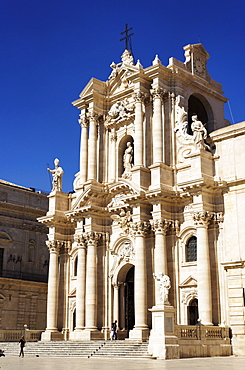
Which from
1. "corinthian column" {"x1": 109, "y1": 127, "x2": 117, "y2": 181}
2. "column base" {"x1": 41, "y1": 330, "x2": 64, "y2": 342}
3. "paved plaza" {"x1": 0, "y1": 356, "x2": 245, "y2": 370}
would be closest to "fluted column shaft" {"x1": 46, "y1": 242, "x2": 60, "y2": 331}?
"column base" {"x1": 41, "y1": 330, "x2": 64, "y2": 342}

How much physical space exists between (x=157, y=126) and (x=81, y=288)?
11.6m

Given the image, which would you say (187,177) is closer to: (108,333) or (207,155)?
(207,155)

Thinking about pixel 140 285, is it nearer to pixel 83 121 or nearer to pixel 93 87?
pixel 83 121

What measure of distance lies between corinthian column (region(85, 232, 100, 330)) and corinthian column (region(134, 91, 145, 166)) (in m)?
5.80

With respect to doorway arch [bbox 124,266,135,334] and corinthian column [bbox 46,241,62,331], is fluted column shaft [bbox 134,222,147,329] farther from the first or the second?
corinthian column [bbox 46,241,62,331]

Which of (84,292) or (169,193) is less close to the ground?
(169,193)

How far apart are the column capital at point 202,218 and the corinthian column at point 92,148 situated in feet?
30.1

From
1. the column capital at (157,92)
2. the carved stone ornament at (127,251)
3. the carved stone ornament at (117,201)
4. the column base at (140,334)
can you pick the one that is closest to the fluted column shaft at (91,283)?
the carved stone ornament at (127,251)

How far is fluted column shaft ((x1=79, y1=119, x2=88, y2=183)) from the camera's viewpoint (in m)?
37.6

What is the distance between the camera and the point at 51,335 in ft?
117

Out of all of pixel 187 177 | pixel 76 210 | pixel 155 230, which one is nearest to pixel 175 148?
pixel 187 177

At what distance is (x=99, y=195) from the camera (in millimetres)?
35562

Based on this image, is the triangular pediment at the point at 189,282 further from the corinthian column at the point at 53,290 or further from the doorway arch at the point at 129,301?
the corinthian column at the point at 53,290

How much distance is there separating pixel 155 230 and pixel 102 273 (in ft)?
18.4
